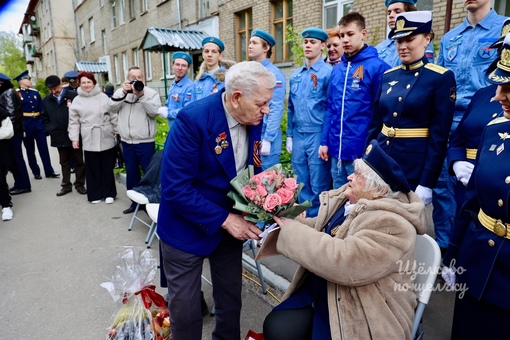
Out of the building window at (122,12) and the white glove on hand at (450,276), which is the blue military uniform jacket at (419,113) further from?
the building window at (122,12)

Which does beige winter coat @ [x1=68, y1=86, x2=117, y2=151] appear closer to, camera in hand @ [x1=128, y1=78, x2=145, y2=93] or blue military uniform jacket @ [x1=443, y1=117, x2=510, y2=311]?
camera in hand @ [x1=128, y1=78, x2=145, y2=93]

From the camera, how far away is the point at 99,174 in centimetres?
619

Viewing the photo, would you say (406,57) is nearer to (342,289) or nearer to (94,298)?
(342,289)

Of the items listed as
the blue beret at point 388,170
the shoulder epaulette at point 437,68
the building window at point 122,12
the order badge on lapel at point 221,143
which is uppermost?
the building window at point 122,12

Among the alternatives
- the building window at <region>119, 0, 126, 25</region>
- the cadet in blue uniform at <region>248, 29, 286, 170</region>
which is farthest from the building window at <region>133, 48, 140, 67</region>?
the cadet in blue uniform at <region>248, 29, 286, 170</region>

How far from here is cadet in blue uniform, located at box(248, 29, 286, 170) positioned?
431 centimetres

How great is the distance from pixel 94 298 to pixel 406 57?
3.31 m

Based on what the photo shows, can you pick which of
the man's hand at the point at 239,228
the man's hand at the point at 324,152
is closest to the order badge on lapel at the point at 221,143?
the man's hand at the point at 239,228

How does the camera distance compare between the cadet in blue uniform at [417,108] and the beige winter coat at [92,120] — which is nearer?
the cadet in blue uniform at [417,108]

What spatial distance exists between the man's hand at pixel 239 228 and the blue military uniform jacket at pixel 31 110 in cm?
734

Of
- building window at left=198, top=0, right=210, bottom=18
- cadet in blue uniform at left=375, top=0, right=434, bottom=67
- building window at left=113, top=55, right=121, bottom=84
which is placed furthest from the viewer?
building window at left=113, top=55, right=121, bottom=84

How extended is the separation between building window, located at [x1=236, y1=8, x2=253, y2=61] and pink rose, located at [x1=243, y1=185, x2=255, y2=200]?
10572mm

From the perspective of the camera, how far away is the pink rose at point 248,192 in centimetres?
183

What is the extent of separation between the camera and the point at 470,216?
1778mm
